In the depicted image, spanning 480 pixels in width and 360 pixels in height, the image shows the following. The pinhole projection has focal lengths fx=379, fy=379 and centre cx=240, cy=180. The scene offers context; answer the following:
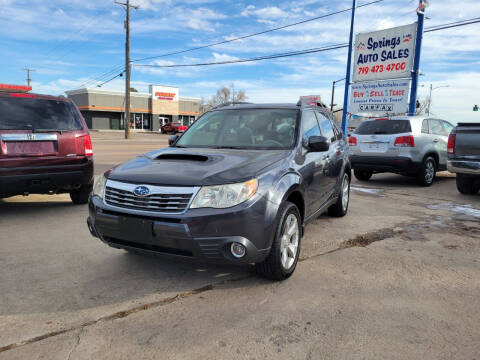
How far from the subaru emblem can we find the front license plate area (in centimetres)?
20

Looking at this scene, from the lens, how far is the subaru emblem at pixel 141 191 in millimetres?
2998

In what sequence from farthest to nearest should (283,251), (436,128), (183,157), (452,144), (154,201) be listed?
(436,128), (452,144), (183,157), (283,251), (154,201)

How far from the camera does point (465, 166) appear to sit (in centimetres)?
732

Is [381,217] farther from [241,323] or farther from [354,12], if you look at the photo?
[354,12]

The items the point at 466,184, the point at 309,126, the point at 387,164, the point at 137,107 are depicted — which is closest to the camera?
the point at 309,126

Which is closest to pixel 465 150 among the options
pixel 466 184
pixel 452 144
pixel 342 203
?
pixel 452 144

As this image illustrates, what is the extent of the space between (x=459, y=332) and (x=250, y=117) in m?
2.87

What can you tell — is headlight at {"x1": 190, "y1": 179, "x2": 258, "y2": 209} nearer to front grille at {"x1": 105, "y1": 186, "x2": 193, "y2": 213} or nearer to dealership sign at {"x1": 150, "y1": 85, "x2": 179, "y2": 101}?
front grille at {"x1": 105, "y1": 186, "x2": 193, "y2": 213}

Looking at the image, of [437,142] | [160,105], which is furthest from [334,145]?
[160,105]

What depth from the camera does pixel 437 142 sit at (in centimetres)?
922

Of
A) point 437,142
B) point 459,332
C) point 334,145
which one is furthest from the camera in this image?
point 437,142

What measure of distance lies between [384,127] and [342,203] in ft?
13.1

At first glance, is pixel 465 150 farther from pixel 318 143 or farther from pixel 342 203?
pixel 318 143

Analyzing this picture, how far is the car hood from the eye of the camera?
9.80 ft
